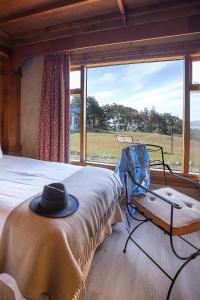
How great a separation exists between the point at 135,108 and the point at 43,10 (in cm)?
179

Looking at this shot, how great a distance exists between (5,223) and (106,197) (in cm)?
82

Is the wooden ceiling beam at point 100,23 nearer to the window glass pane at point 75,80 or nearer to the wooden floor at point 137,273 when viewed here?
the window glass pane at point 75,80

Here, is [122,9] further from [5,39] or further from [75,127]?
[5,39]

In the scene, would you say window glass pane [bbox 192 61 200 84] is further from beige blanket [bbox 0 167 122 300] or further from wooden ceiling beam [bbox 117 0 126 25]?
beige blanket [bbox 0 167 122 300]

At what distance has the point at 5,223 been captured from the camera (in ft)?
3.72

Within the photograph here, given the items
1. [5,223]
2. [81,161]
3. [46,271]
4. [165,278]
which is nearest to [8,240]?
[5,223]

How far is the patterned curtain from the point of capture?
3.03 meters

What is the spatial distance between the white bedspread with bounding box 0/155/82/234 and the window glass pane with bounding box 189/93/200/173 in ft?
5.76

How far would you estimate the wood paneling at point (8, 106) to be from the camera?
326 cm

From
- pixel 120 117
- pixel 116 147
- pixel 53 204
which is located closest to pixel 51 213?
pixel 53 204

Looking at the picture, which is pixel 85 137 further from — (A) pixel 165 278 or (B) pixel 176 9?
(A) pixel 165 278

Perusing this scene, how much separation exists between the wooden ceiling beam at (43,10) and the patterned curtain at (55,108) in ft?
2.17

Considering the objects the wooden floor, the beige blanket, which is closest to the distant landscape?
the wooden floor

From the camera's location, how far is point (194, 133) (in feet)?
9.12
